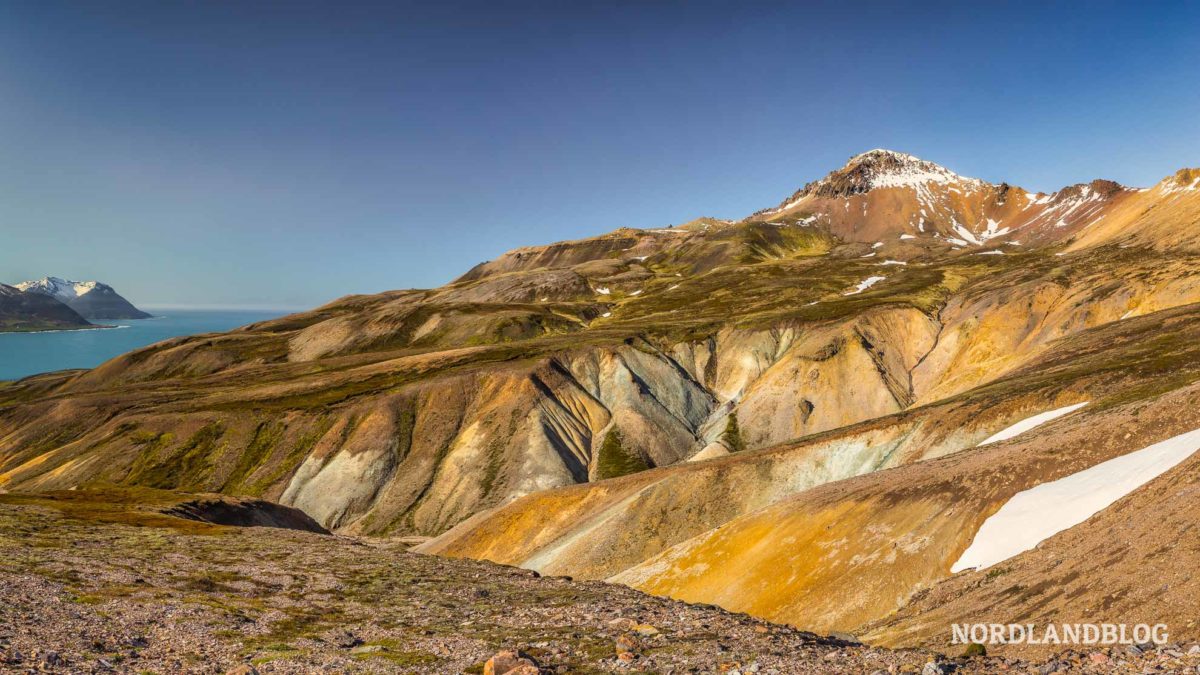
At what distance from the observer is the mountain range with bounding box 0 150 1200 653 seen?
102ft

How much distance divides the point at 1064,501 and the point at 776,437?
78.8m

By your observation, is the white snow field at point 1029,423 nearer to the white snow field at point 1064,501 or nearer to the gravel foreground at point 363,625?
the white snow field at point 1064,501

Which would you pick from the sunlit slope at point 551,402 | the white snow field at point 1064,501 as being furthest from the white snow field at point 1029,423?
the sunlit slope at point 551,402

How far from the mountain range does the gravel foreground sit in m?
8.35

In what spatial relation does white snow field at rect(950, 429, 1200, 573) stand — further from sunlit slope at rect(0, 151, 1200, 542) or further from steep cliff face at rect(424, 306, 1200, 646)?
sunlit slope at rect(0, 151, 1200, 542)

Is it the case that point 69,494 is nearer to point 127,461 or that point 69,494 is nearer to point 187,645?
point 127,461

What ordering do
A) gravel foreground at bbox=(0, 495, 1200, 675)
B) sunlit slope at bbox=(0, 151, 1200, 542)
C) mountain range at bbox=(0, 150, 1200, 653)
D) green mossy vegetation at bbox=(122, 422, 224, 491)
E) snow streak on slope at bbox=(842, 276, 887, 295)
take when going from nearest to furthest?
gravel foreground at bbox=(0, 495, 1200, 675)
mountain range at bbox=(0, 150, 1200, 653)
green mossy vegetation at bbox=(122, 422, 224, 491)
sunlit slope at bbox=(0, 151, 1200, 542)
snow streak on slope at bbox=(842, 276, 887, 295)

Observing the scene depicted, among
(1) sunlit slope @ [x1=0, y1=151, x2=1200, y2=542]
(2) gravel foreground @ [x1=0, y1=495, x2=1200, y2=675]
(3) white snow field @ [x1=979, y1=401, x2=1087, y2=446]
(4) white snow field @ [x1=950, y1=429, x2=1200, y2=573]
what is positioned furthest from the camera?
(1) sunlit slope @ [x1=0, y1=151, x2=1200, y2=542]

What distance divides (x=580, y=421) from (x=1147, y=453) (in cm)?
9210

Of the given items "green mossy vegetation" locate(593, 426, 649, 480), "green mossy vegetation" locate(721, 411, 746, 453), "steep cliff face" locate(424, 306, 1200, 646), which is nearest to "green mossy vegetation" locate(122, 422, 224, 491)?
"steep cliff face" locate(424, 306, 1200, 646)

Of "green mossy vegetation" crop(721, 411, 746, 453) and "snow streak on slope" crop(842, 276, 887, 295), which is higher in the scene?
"snow streak on slope" crop(842, 276, 887, 295)

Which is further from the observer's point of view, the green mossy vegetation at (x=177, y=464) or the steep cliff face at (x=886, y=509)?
the green mossy vegetation at (x=177, y=464)

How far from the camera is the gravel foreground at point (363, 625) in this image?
17.5m

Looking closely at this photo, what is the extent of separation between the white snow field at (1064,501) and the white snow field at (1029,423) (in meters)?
20.3
